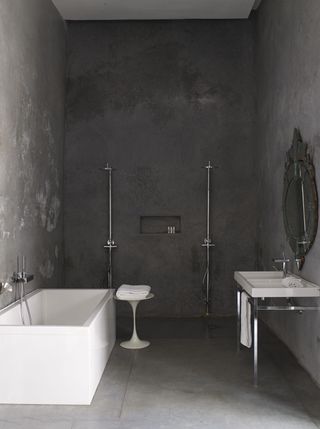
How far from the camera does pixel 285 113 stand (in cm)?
430

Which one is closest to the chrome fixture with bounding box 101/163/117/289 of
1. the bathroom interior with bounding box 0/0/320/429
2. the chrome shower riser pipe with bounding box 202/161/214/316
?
the bathroom interior with bounding box 0/0/320/429

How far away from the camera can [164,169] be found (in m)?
5.71

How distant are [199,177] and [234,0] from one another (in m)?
1.95

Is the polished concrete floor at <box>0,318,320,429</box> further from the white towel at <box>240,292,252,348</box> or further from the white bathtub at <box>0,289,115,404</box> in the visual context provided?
the white towel at <box>240,292,252,348</box>

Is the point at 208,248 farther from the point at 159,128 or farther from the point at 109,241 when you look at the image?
the point at 159,128

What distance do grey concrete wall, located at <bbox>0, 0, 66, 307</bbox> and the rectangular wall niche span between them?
3.24ft

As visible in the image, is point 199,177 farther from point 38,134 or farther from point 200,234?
point 38,134

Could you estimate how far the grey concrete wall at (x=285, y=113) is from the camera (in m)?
3.48

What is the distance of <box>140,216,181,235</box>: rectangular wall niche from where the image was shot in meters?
5.80

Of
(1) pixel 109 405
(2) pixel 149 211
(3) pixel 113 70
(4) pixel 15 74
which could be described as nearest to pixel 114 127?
(3) pixel 113 70

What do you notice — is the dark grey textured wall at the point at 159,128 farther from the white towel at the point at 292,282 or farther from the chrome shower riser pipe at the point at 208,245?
the white towel at the point at 292,282

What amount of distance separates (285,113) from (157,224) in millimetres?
2185

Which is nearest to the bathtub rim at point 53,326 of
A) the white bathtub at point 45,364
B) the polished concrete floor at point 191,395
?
the white bathtub at point 45,364

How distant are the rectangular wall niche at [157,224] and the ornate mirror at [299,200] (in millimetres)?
1819
